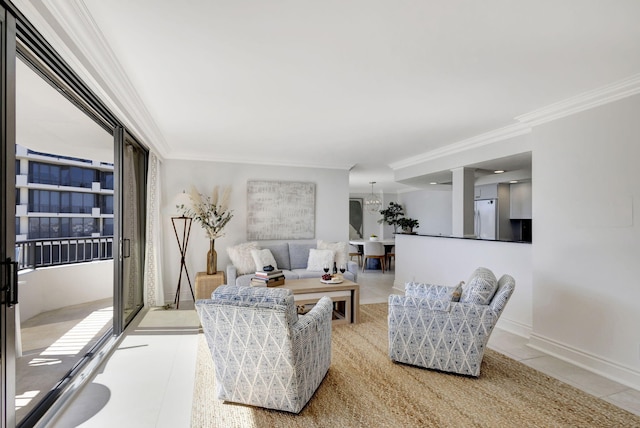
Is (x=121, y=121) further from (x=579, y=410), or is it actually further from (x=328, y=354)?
(x=579, y=410)

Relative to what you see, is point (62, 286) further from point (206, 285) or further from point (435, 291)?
point (435, 291)

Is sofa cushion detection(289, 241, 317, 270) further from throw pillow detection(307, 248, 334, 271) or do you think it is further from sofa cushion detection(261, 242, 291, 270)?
throw pillow detection(307, 248, 334, 271)

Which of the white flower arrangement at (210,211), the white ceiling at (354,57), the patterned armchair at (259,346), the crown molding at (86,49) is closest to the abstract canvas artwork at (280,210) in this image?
the white flower arrangement at (210,211)

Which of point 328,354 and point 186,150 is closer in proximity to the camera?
point 328,354

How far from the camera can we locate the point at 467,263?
4773mm

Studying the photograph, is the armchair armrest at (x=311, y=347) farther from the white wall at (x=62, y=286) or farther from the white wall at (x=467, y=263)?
the white wall at (x=62, y=286)

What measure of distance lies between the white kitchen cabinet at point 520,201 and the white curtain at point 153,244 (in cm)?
659

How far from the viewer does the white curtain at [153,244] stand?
5.04 m

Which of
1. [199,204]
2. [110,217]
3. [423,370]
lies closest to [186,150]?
[199,204]

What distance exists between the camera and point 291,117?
387 cm

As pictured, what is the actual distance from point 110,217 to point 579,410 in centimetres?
635

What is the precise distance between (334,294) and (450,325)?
1698 mm

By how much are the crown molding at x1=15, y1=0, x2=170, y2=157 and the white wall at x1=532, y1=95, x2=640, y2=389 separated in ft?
13.1

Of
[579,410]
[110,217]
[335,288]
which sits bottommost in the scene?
[579,410]
